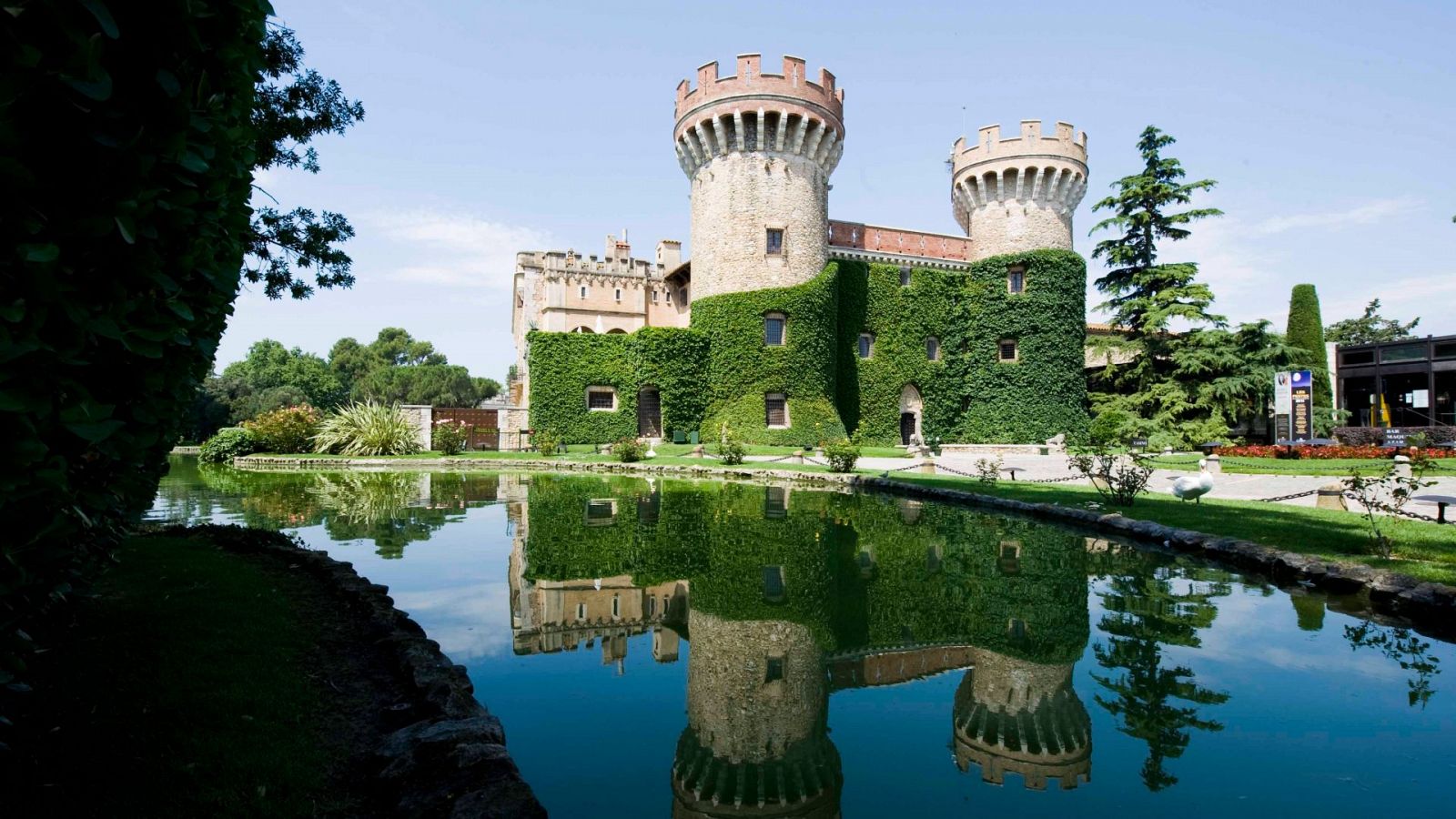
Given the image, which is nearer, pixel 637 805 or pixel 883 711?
pixel 637 805

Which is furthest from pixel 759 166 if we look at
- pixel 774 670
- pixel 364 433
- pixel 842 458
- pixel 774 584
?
pixel 774 670

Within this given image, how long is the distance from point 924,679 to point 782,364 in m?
22.4

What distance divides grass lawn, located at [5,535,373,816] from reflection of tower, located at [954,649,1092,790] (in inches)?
114

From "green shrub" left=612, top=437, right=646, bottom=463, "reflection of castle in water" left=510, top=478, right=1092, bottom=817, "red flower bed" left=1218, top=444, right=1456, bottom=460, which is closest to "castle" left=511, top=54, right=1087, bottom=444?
"green shrub" left=612, top=437, right=646, bottom=463

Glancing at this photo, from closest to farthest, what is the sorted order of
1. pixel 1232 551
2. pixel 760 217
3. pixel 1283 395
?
pixel 1232 551
pixel 1283 395
pixel 760 217

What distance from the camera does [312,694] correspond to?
3725 millimetres

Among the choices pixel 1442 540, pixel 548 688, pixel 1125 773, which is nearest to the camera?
pixel 1125 773

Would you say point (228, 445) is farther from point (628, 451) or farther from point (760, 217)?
point (760, 217)

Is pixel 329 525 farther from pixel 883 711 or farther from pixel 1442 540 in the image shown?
pixel 1442 540

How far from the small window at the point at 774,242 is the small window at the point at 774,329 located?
7.53 ft

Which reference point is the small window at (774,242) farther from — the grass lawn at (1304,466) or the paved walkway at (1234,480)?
the grass lawn at (1304,466)

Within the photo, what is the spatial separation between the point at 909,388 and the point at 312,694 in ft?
93.0

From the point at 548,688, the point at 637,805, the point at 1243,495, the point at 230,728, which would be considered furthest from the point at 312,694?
the point at 1243,495

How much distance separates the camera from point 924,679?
181 inches
